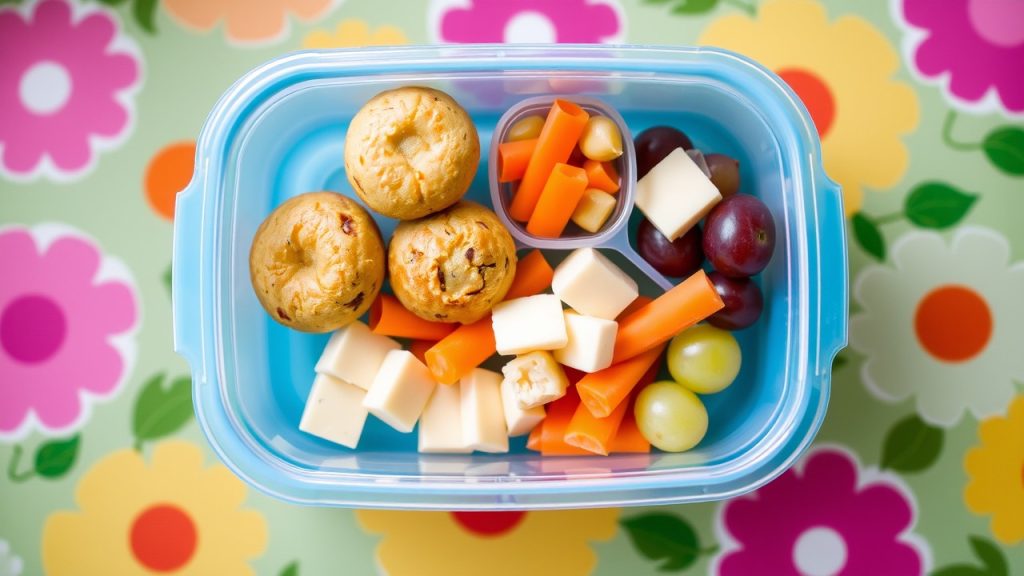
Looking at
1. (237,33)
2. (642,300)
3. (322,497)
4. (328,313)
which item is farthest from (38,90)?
(642,300)

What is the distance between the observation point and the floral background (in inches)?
44.1

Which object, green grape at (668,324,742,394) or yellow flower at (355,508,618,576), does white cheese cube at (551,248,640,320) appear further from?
yellow flower at (355,508,618,576)

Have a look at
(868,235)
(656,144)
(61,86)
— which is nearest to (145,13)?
(61,86)

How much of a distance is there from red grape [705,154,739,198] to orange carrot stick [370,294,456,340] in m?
Result: 0.42

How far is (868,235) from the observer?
44.3 inches

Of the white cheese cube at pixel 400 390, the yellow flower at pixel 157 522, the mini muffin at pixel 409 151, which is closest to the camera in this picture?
the mini muffin at pixel 409 151

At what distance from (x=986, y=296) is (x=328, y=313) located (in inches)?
37.2

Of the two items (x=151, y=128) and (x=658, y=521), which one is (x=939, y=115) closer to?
(x=658, y=521)

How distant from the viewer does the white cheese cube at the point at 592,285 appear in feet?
3.29

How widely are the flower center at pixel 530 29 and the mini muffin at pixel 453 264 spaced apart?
300 millimetres

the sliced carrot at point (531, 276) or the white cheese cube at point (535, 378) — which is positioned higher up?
the sliced carrot at point (531, 276)

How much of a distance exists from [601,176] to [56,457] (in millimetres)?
914

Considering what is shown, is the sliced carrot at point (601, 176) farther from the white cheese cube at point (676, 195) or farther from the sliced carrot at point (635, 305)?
the sliced carrot at point (635, 305)

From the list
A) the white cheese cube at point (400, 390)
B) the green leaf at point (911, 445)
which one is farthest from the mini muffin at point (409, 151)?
the green leaf at point (911, 445)
